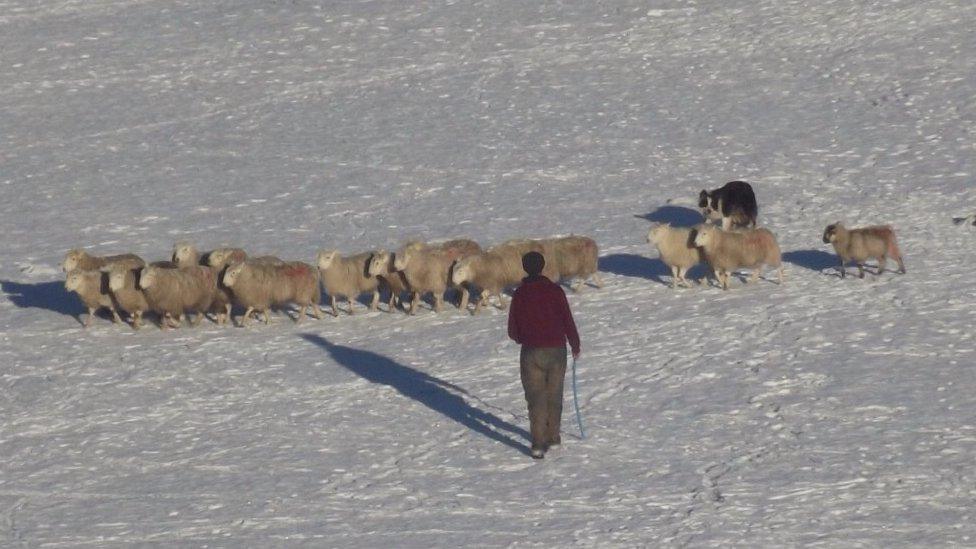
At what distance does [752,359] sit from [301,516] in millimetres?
4227

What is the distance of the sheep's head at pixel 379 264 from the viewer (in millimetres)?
15117

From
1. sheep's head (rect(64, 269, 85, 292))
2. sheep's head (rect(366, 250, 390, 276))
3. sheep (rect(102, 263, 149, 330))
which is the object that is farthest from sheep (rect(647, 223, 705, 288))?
sheep's head (rect(64, 269, 85, 292))

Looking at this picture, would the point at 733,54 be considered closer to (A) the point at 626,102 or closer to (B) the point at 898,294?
(A) the point at 626,102

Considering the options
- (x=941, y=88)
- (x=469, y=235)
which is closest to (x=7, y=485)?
(x=469, y=235)

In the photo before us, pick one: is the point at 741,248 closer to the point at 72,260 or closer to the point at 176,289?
the point at 176,289

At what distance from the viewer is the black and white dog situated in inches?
681

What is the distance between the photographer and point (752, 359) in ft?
43.9

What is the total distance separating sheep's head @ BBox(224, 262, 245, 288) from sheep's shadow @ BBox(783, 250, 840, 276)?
5.14 metres

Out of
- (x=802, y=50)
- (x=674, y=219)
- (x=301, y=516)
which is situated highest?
(x=802, y=50)

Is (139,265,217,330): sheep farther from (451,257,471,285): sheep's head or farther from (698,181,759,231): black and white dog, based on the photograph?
(698,181,759,231): black and white dog

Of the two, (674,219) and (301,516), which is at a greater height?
(674,219)

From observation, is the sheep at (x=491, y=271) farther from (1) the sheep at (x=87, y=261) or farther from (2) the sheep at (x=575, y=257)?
(1) the sheep at (x=87, y=261)

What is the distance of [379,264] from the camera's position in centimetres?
1512

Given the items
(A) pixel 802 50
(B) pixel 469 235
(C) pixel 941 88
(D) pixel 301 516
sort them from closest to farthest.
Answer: (D) pixel 301 516 < (B) pixel 469 235 < (C) pixel 941 88 < (A) pixel 802 50
